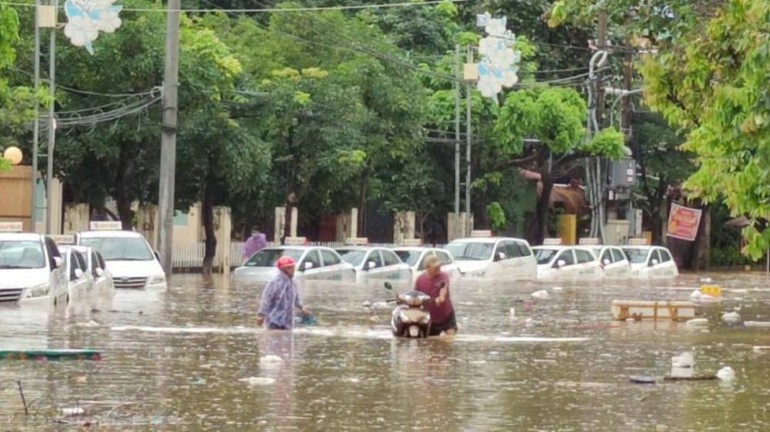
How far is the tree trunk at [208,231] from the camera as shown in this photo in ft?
165

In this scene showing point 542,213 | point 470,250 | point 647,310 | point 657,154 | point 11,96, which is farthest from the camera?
point 657,154

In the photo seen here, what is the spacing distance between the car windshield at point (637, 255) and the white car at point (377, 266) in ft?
44.6

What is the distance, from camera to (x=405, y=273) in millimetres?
45281

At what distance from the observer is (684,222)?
72188 millimetres

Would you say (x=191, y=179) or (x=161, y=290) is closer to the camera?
(x=161, y=290)

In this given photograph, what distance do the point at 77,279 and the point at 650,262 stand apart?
29.9 metres

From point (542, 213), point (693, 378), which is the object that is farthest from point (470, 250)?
point (693, 378)

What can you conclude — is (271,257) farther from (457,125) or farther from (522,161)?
(522,161)

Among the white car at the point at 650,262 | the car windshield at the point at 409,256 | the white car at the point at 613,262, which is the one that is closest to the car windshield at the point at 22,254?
the car windshield at the point at 409,256

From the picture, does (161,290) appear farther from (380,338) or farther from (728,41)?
(728,41)

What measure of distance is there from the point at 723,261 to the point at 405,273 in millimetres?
37472

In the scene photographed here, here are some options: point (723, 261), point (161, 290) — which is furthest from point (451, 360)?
point (723, 261)

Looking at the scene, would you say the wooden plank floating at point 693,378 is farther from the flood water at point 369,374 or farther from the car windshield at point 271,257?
the car windshield at point 271,257

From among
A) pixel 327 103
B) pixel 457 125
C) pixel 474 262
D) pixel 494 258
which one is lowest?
pixel 474 262
